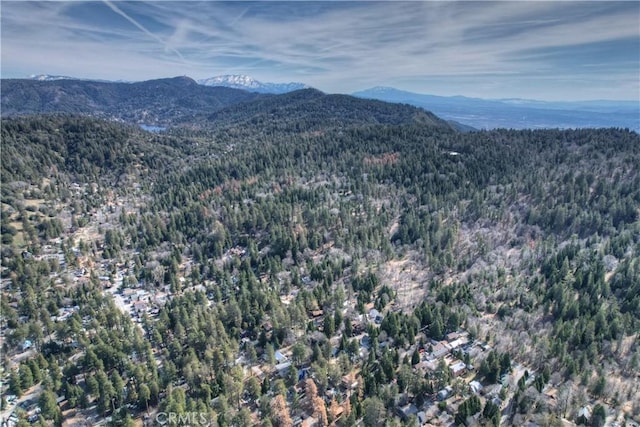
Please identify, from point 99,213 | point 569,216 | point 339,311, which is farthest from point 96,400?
point 569,216

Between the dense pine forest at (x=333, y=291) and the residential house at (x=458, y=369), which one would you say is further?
the residential house at (x=458, y=369)

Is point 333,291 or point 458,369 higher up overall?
point 333,291

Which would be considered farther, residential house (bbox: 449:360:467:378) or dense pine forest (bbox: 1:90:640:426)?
residential house (bbox: 449:360:467:378)

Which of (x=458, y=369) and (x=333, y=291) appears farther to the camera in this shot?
(x=333, y=291)

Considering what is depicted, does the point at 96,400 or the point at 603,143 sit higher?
the point at 603,143

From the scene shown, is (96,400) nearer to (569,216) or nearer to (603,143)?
(569,216)

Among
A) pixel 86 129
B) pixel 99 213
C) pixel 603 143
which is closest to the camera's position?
pixel 99 213

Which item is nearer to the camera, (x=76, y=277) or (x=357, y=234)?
(x=76, y=277)

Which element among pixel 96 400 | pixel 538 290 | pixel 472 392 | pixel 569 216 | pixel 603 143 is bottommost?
pixel 96 400
